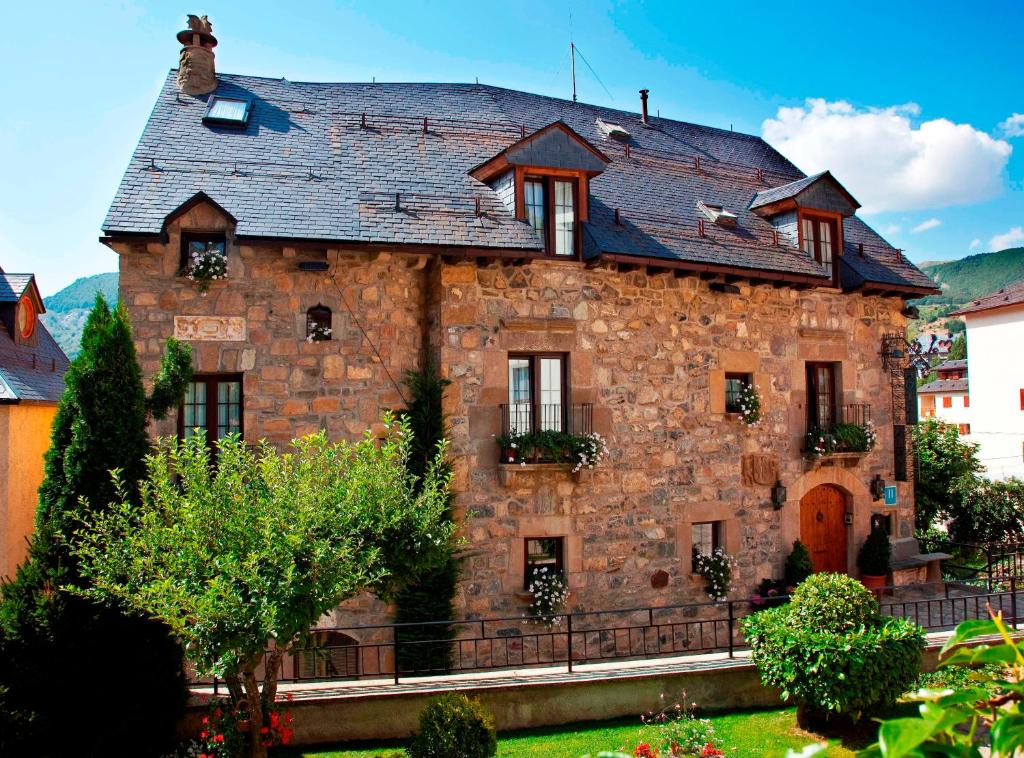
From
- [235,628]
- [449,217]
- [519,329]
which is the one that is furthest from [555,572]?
[235,628]

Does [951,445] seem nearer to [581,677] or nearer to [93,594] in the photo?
[581,677]

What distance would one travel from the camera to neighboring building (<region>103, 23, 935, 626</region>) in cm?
1159

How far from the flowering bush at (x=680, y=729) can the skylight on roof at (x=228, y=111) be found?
1112cm

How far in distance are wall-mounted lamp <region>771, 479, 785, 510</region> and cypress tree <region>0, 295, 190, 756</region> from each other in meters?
10.2

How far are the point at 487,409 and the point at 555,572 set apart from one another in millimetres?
2774

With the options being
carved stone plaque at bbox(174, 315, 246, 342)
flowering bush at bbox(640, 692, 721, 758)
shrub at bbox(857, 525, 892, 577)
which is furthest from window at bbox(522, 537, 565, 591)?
shrub at bbox(857, 525, 892, 577)

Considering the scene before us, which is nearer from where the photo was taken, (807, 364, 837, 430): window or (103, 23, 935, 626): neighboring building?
(103, 23, 935, 626): neighboring building

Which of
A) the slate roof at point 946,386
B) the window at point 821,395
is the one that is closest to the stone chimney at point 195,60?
the window at point 821,395

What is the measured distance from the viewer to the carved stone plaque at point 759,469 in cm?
1413

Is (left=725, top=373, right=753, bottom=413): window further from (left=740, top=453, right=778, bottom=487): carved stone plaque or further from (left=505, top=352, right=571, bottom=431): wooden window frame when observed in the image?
(left=505, top=352, right=571, bottom=431): wooden window frame

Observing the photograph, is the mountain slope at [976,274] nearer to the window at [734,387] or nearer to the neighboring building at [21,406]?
the window at [734,387]

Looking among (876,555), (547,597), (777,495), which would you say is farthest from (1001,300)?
(547,597)

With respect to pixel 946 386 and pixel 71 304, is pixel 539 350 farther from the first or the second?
pixel 71 304

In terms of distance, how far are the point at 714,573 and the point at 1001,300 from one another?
84.5 feet
